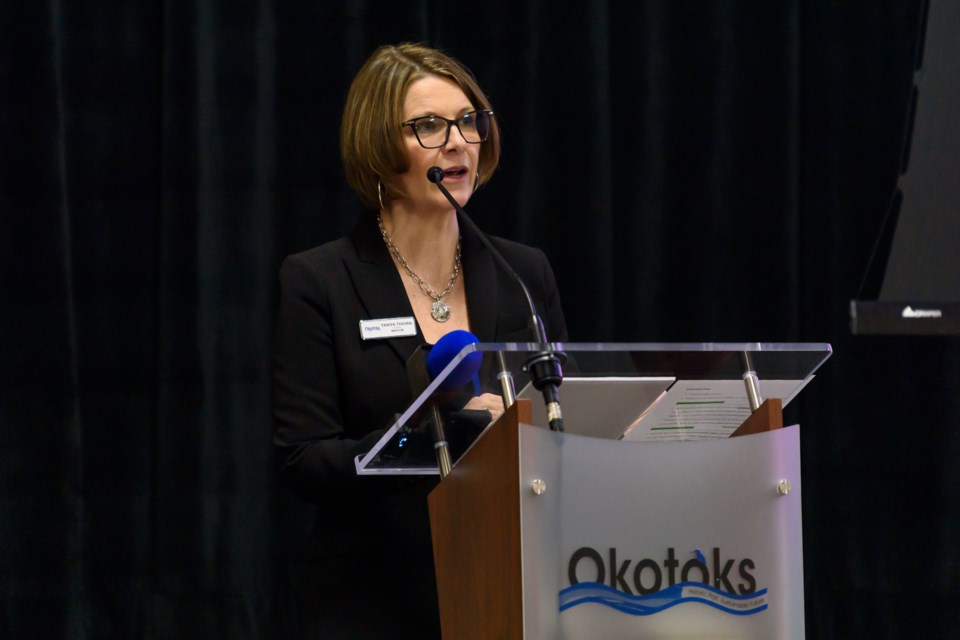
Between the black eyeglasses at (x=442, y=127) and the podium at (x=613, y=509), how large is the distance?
27.6 inches

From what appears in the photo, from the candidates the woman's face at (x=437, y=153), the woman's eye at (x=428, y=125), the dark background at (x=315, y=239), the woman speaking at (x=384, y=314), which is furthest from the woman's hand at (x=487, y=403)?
the dark background at (x=315, y=239)

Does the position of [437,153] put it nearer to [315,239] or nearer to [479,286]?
[479,286]

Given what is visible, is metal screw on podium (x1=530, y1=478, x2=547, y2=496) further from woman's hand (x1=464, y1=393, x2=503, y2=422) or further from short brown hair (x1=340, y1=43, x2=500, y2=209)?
short brown hair (x1=340, y1=43, x2=500, y2=209)

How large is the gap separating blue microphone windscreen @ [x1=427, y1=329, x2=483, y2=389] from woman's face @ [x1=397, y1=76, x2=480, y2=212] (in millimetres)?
Result: 573

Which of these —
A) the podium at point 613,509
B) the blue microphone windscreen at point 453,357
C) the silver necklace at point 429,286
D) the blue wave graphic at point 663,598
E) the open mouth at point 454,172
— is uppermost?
the open mouth at point 454,172

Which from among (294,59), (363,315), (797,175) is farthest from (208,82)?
(797,175)

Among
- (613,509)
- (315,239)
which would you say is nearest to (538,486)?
(613,509)

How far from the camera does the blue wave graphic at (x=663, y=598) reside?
1181mm

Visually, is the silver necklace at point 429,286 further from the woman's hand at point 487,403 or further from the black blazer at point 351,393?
the woman's hand at point 487,403

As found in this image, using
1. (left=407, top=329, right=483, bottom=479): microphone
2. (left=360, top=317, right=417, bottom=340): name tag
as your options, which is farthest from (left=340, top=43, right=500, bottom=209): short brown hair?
(left=407, top=329, right=483, bottom=479): microphone

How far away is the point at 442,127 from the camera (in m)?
1.93

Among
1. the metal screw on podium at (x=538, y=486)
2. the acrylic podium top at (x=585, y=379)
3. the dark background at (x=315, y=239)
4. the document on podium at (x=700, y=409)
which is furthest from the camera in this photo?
the dark background at (x=315, y=239)

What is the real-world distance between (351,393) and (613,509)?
0.70 m

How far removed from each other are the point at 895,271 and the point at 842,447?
1651 mm
